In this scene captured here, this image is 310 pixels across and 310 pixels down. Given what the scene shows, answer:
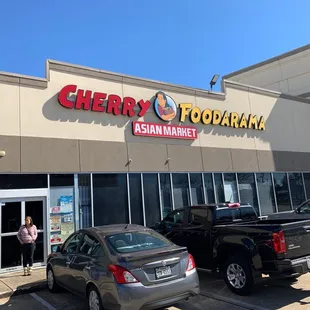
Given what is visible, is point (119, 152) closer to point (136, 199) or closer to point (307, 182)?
point (136, 199)

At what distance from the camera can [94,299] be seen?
5977mm

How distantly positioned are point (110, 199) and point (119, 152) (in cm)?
188

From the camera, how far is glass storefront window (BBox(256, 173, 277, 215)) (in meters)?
18.3

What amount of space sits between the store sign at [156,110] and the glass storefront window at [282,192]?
11.8 ft

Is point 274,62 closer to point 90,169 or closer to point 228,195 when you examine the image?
point 228,195

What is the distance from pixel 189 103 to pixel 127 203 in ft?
18.7

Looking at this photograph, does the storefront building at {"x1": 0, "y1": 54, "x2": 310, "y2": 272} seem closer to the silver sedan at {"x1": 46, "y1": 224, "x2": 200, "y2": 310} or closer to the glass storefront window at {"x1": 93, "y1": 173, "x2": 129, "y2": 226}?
the glass storefront window at {"x1": 93, "y1": 173, "x2": 129, "y2": 226}

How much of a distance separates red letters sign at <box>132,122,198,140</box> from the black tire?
8.03 m

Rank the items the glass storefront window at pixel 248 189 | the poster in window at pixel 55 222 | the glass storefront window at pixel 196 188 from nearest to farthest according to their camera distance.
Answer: the poster in window at pixel 55 222, the glass storefront window at pixel 196 188, the glass storefront window at pixel 248 189

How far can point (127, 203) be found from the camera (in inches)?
535

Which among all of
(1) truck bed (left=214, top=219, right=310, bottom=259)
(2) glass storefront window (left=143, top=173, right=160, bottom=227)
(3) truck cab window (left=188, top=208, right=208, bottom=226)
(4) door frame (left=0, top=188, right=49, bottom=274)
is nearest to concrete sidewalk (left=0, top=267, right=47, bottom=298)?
(4) door frame (left=0, top=188, right=49, bottom=274)

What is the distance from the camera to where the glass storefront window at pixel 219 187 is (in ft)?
54.1

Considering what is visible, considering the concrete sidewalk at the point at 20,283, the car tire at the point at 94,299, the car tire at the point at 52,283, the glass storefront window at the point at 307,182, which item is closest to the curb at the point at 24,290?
the concrete sidewalk at the point at 20,283

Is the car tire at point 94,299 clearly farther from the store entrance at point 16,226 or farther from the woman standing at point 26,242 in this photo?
the store entrance at point 16,226
